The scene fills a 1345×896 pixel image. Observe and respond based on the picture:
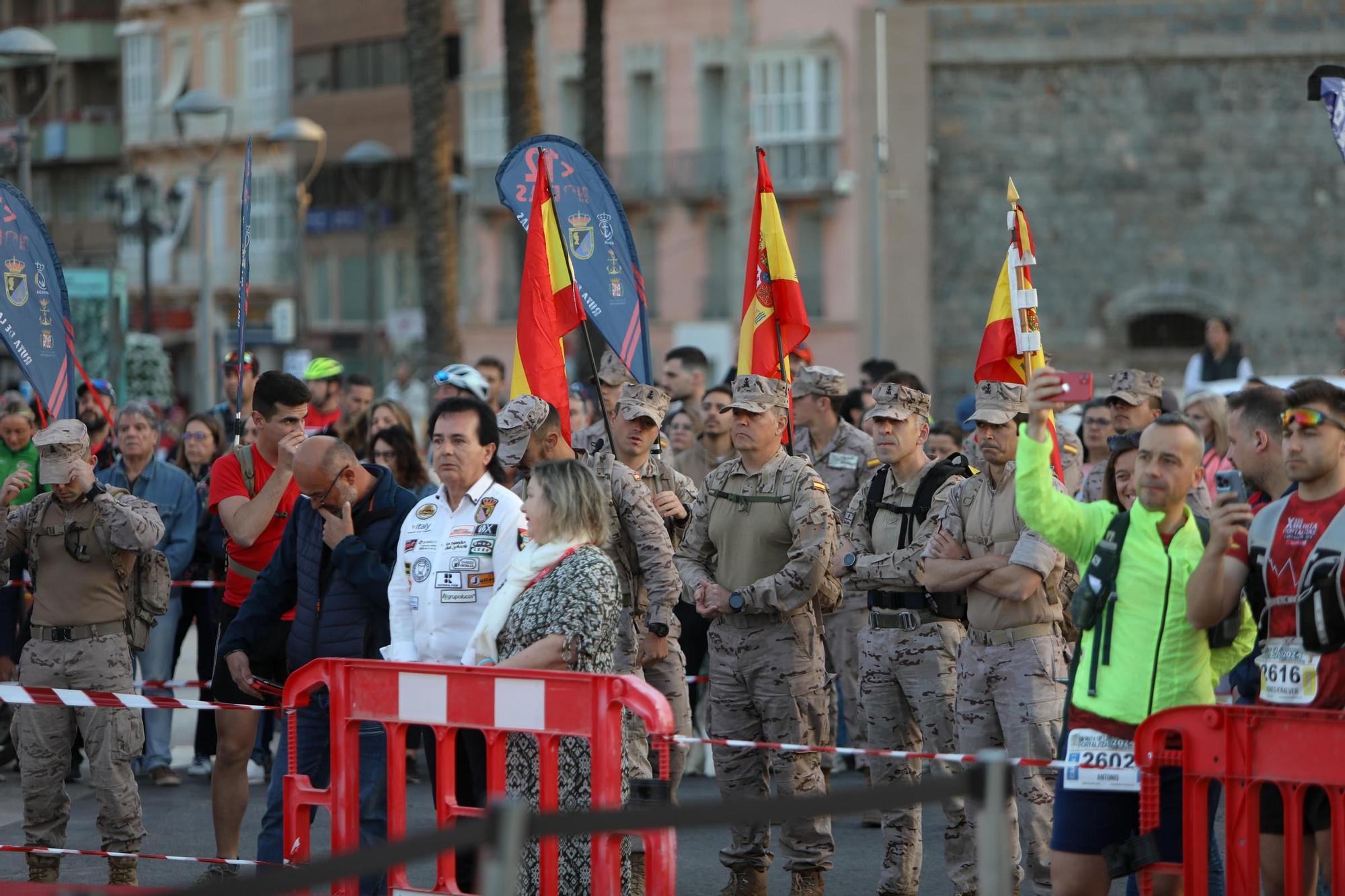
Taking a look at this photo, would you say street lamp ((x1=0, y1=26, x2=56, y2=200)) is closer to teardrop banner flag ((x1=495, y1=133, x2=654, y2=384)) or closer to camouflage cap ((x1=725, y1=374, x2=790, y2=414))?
teardrop banner flag ((x1=495, y1=133, x2=654, y2=384))

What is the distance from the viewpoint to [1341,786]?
5391 millimetres

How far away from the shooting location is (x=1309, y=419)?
5.94m

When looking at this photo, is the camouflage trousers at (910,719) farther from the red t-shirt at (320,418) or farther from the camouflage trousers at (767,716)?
the red t-shirt at (320,418)

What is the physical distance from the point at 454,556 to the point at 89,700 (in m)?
1.73

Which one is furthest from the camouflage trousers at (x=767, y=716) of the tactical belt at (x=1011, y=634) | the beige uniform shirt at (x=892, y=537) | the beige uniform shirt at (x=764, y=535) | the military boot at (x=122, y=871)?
the military boot at (x=122, y=871)

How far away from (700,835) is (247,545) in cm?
A: 269

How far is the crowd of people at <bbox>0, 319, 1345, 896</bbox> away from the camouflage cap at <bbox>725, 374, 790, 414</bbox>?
20mm

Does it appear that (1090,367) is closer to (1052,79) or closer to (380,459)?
(1052,79)

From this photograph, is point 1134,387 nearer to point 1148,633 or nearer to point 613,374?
point 613,374

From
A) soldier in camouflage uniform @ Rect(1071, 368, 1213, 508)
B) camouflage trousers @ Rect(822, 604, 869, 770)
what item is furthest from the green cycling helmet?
soldier in camouflage uniform @ Rect(1071, 368, 1213, 508)

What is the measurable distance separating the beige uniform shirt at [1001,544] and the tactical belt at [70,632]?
3730 millimetres

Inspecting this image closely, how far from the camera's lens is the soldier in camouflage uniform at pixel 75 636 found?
8.33m

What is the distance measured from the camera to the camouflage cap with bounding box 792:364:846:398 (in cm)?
1068

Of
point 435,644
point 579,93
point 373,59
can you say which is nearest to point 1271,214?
point 579,93
